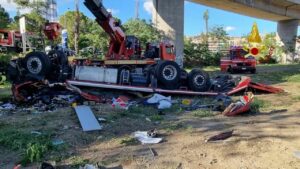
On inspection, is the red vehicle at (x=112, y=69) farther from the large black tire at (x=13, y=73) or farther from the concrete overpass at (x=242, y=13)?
the concrete overpass at (x=242, y=13)

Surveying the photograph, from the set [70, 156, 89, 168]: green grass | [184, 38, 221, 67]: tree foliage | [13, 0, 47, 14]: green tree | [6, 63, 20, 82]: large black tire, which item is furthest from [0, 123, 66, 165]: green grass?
[13, 0, 47, 14]: green tree

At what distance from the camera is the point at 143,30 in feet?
97.8

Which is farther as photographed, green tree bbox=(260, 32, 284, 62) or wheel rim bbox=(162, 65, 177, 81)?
green tree bbox=(260, 32, 284, 62)

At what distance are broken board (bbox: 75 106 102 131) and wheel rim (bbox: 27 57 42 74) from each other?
3245 millimetres

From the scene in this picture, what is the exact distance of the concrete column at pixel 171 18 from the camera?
2477 centimetres

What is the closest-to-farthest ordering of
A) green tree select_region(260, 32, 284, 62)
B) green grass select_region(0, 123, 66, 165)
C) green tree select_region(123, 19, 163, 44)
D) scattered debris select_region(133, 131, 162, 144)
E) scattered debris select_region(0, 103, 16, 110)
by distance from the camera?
green grass select_region(0, 123, 66, 165), scattered debris select_region(133, 131, 162, 144), scattered debris select_region(0, 103, 16, 110), green tree select_region(123, 19, 163, 44), green tree select_region(260, 32, 284, 62)

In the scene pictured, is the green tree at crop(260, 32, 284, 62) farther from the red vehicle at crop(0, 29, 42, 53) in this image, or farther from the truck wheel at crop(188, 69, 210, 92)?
the truck wheel at crop(188, 69, 210, 92)

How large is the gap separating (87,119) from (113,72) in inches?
171

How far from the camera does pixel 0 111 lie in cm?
1021

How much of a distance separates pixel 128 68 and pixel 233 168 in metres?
8.19

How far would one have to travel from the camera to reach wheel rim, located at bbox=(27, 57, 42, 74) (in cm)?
1209

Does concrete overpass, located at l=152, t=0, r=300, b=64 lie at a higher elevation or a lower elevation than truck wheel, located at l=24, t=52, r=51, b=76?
higher

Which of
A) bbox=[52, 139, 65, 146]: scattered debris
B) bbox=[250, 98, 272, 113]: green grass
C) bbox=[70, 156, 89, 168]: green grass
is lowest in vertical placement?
bbox=[70, 156, 89, 168]: green grass

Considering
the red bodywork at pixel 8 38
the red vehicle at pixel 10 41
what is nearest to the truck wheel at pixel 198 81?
the red vehicle at pixel 10 41
